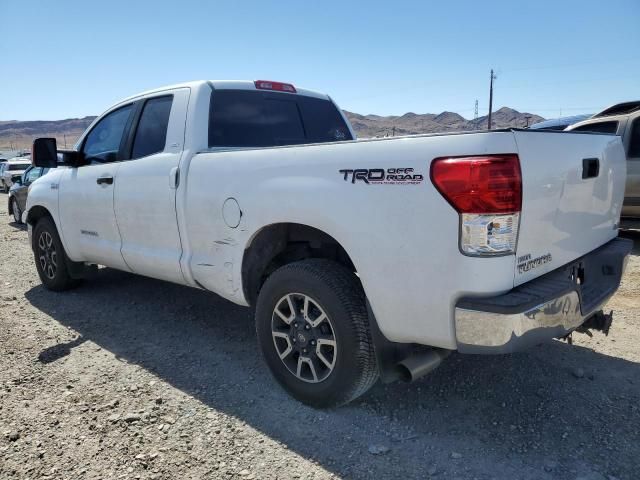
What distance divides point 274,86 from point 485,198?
2726mm

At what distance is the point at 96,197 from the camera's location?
442 centimetres

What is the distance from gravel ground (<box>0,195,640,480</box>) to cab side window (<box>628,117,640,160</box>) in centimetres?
383

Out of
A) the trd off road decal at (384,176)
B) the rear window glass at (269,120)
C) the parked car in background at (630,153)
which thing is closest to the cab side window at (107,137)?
the rear window glass at (269,120)

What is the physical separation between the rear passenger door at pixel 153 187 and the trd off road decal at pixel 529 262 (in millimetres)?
2374

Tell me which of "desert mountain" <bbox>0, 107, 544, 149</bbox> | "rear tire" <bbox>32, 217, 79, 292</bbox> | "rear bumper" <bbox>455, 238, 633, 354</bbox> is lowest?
"rear tire" <bbox>32, 217, 79, 292</bbox>

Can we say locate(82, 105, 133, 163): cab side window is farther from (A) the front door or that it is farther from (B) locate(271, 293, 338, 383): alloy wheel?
(B) locate(271, 293, 338, 383): alloy wheel

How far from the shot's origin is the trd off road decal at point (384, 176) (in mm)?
2225

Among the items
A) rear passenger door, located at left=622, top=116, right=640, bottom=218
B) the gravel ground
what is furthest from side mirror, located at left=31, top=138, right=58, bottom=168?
rear passenger door, located at left=622, top=116, right=640, bottom=218

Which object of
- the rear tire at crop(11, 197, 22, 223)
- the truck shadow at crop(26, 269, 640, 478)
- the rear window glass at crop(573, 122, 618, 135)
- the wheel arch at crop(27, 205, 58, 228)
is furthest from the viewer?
the rear tire at crop(11, 197, 22, 223)

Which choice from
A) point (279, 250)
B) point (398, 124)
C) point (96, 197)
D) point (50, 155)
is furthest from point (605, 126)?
point (398, 124)

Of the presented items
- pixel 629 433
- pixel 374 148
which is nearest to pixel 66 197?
pixel 374 148

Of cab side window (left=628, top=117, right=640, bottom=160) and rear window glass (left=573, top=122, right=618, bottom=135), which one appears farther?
rear window glass (left=573, top=122, right=618, bottom=135)

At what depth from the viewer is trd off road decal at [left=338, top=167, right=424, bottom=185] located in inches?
87.6

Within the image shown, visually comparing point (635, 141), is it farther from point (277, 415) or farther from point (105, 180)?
point (105, 180)
